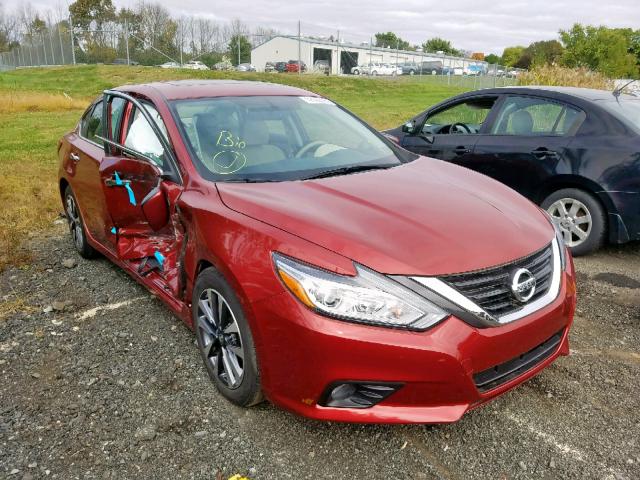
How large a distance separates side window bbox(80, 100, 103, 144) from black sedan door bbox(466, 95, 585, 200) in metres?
3.60

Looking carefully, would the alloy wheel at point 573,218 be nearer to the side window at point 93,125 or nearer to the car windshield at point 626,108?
the car windshield at point 626,108

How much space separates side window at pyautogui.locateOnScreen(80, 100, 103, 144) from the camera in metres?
4.41

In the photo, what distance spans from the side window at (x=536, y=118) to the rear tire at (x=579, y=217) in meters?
0.60

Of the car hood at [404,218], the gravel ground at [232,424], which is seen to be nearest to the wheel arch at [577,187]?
the gravel ground at [232,424]

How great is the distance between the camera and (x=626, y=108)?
5020 millimetres

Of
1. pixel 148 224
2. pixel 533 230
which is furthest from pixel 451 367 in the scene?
pixel 148 224

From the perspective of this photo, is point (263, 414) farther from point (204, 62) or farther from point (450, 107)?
point (204, 62)

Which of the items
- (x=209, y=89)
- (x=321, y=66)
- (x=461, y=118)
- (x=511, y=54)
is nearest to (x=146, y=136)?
(x=209, y=89)

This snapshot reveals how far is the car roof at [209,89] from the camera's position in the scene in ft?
11.9

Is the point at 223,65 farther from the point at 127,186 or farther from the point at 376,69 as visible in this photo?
the point at 127,186

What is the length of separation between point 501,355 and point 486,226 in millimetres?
614

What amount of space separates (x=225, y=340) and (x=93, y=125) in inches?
109

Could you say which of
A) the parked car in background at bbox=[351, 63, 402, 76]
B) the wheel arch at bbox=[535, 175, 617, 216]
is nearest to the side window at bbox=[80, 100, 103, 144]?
the wheel arch at bbox=[535, 175, 617, 216]

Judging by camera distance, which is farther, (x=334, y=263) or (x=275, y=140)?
(x=275, y=140)
